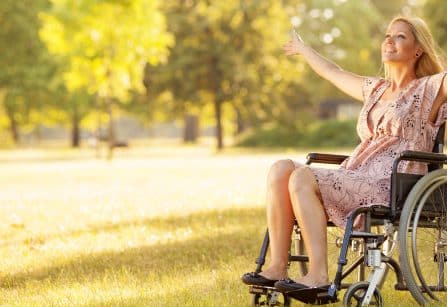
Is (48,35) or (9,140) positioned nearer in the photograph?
(48,35)

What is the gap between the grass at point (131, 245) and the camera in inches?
211

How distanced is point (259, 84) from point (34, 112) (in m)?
14.9

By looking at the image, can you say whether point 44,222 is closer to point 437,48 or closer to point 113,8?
point 437,48

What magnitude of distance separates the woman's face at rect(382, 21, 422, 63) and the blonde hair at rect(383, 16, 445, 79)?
2 cm

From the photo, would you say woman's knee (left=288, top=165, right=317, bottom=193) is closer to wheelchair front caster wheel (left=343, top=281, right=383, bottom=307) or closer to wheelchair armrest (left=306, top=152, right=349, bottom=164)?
wheelchair front caster wheel (left=343, top=281, right=383, bottom=307)

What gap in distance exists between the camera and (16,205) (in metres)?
11.7

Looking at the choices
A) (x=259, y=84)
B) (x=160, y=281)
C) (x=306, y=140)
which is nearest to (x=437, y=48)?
(x=160, y=281)

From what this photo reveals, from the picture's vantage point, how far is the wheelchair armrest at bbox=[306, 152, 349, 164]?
5.18 meters

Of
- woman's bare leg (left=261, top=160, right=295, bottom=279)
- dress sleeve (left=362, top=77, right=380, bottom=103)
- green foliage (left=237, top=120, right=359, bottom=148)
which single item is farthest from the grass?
green foliage (left=237, top=120, right=359, bottom=148)

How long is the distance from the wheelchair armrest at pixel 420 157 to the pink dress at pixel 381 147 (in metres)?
0.13

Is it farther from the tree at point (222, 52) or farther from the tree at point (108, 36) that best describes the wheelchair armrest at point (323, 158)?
the tree at point (222, 52)

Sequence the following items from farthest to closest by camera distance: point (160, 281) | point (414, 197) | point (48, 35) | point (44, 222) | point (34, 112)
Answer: point (34, 112) → point (48, 35) → point (44, 222) → point (160, 281) → point (414, 197)

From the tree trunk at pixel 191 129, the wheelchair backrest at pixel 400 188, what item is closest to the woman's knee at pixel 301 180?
the wheelchair backrest at pixel 400 188

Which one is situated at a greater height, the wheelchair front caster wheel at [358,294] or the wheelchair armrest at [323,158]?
the wheelchair armrest at [323,158]
